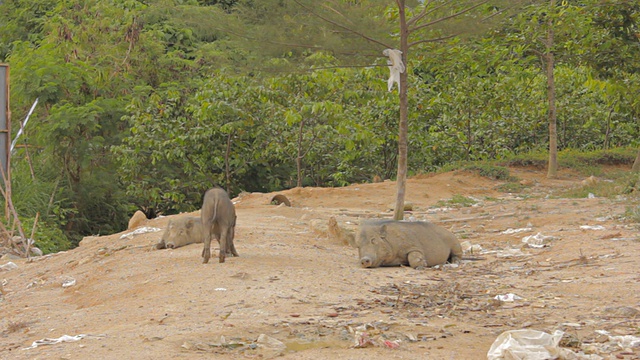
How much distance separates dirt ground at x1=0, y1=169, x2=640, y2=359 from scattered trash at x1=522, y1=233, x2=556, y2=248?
0.08 metres

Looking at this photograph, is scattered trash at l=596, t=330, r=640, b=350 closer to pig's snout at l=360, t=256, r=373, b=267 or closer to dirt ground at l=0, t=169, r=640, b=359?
dirt ground at l=0, t=169, r=640, b=359

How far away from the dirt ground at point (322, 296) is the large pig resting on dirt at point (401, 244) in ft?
0.54

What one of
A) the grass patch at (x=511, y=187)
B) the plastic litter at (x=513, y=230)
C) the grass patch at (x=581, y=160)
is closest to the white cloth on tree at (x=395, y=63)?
the plastic litter at (x=513, y=230)

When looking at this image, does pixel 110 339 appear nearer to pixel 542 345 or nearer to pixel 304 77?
pixel 542 345

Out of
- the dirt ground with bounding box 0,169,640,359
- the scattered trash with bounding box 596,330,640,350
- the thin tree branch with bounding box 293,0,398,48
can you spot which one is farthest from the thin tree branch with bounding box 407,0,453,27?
the scattered trash with bounding box 596,330,640,350

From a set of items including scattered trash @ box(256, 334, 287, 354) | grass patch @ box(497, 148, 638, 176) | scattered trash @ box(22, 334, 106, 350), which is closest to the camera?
scattered trash @ box(256, 334, 287, 354)

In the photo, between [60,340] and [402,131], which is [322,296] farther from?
[402,131]

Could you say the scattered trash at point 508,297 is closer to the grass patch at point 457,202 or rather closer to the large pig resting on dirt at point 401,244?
the large pig resting on dirt at point 401,244

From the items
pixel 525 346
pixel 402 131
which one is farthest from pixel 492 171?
pixel 525 346

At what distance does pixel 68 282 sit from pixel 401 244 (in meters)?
3.69

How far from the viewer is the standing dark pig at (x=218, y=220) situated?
806 centimetres

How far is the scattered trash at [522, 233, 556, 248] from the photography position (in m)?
9.09

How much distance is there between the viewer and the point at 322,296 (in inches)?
246

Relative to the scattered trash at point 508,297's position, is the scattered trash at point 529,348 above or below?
above
